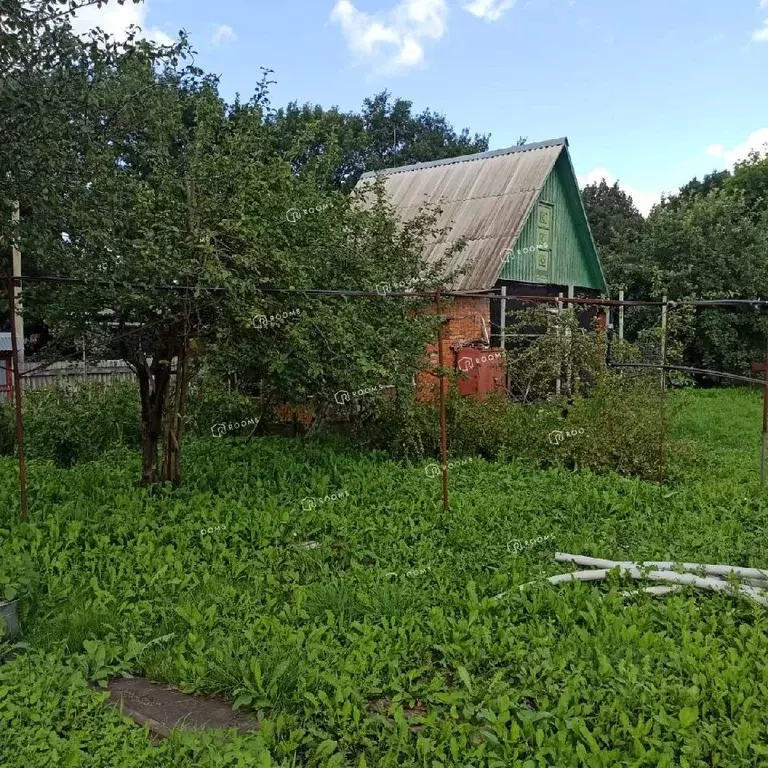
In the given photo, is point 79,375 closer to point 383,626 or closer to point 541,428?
point 541,428

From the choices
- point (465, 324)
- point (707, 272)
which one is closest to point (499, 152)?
point (465, 324)

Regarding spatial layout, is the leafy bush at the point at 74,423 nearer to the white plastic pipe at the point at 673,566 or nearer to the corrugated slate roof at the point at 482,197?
the white plastic pipe at the point at 673,566

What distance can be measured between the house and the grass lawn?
28.2 feet

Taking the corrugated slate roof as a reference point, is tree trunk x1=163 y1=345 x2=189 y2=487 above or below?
below

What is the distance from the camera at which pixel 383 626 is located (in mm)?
4016

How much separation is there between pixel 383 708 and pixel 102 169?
372cm

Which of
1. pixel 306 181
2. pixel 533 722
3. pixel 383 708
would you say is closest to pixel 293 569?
pixel 383 708

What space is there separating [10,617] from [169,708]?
1.22 metres

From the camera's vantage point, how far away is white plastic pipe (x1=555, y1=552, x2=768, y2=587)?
14.4 ft

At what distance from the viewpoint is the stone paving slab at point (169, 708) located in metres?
3.27

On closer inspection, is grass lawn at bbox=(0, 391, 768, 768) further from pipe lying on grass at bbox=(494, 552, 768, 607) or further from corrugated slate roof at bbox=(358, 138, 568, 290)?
corrugated slate roof at bbox=(358, 138, 568, 290)

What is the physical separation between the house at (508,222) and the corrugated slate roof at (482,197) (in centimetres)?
2

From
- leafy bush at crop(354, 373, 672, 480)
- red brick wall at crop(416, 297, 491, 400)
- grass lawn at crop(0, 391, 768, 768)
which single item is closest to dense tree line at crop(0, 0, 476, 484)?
leafy bush at crop(354, 373, 672, 480)

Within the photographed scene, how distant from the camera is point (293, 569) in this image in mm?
5074
